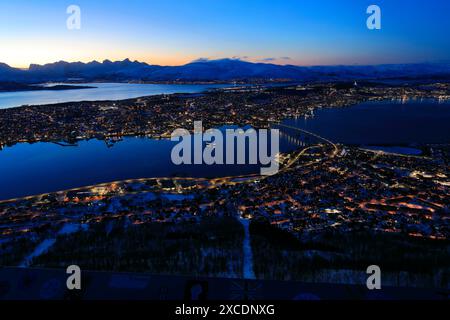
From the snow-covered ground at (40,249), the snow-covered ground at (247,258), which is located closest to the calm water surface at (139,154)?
the snow-covered ground at (40,249)

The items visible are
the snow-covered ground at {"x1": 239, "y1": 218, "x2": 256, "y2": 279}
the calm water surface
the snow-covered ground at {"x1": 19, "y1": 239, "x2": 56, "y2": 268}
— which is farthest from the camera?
the calm water surface

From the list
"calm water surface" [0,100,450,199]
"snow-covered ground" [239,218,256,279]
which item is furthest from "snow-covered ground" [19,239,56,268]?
"calm water surface" [0,100,450,199]

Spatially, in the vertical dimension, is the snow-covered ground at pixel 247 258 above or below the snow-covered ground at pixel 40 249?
above

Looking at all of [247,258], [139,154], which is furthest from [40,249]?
[139,154]

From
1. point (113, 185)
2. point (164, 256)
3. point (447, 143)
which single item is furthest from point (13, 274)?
point (447, 143)

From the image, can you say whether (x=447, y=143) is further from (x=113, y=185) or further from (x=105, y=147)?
(x=105, y=147)

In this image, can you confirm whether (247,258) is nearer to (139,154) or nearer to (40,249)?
(40,249)

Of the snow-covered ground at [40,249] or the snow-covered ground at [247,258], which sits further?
the snow-covered ground at [40,249]

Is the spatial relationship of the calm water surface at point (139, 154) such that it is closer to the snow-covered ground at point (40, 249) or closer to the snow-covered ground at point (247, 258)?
the snow-covered ground at point (40, 249)

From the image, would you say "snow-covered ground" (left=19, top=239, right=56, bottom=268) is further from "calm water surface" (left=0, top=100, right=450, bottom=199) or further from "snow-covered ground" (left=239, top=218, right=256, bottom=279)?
"calm water surface" (left=0, top=100, right=450, bottom=199)

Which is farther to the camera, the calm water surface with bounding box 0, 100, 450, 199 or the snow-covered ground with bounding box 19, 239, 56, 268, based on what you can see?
the calm water surface with bounding box 0, 100, 450, 199

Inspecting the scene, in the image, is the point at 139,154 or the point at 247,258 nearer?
the point at 247,258
